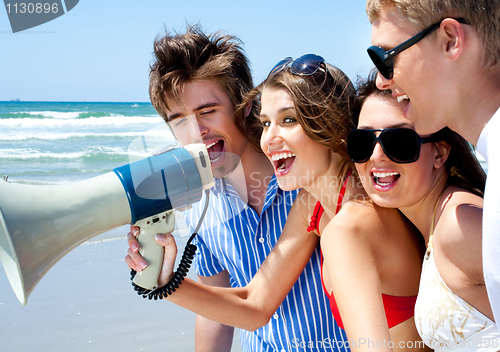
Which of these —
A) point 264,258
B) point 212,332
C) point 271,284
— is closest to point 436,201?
point 271,284

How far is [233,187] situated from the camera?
108 inches

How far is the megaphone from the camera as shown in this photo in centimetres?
137

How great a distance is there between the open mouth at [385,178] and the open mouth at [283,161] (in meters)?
0.49

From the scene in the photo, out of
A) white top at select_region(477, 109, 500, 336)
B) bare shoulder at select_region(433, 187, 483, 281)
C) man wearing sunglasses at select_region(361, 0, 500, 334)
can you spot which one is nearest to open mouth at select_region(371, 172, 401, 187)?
bare shoulder at select_region(433, 187, 483, 281)

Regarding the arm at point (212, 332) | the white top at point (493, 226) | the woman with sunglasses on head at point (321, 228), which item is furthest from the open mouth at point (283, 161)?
the white top at point (493, 226)

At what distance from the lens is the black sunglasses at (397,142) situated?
1.84m

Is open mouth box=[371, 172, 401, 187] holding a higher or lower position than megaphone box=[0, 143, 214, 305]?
lower

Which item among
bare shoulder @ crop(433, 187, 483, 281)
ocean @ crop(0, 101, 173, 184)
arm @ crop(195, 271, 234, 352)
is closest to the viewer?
bare shoulder @ crop(433, 187, 483, 281)

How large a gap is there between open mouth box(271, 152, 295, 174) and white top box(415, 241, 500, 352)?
0.90 meters

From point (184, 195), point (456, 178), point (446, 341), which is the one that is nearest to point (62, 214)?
point (184, 195)

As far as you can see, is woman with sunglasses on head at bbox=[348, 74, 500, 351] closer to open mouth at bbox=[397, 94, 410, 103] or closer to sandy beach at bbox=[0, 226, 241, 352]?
open mouth at bbox=[397, 94, 410, 103]

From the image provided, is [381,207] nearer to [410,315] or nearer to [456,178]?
[456,178]

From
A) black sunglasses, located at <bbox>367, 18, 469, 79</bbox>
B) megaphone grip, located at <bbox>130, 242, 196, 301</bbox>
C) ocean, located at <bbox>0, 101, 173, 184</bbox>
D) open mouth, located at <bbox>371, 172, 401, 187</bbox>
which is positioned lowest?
ocean, located at <bbox>0, 101, 173, 184</bbox>

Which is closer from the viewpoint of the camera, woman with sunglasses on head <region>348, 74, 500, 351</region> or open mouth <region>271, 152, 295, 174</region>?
woman with sunglasses on head <region>348, 74, 500, 351</region>
